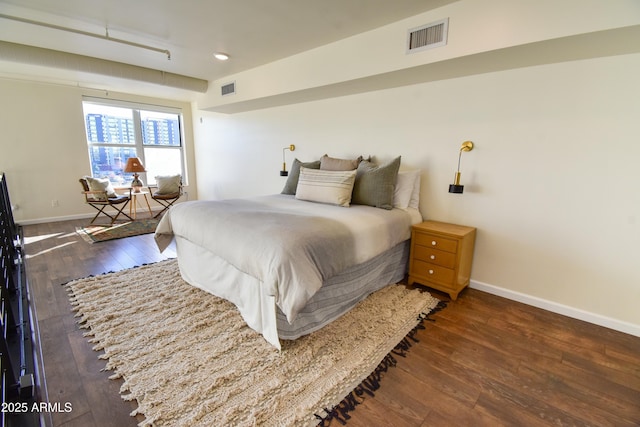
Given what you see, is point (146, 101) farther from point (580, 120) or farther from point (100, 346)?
point (580, 120)

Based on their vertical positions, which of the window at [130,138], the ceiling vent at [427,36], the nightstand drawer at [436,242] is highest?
the ceiling vent at [427,36]

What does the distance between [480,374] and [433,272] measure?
3.26 feet

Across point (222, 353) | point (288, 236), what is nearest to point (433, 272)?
point (288, 236)

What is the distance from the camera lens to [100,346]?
70.7 inches

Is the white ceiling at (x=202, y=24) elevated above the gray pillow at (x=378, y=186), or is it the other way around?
the white ceiling at (x=202, y=24)

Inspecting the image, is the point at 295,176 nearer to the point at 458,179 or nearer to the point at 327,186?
the point at 327,186

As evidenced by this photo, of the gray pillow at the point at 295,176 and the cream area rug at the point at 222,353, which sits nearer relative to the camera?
the cream area rug at the point at 222,353

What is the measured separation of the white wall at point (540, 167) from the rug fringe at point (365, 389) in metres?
1.23

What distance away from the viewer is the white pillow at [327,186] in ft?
8.94

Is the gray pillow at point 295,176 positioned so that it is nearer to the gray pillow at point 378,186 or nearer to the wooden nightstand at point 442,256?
the gray pillow at point 378,186

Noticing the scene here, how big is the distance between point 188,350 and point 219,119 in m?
4.65

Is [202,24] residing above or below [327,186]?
above

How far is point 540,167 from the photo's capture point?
2258mm

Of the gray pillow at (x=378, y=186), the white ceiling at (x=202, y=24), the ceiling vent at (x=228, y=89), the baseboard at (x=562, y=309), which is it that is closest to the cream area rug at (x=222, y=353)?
the baseboard at (x=562, y=309)
